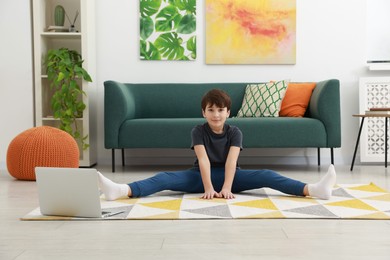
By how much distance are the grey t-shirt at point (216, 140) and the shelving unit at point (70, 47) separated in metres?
1.94

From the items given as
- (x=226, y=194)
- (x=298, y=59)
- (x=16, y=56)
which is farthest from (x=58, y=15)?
(x=226, y=194)

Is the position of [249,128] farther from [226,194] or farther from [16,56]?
[16,56]

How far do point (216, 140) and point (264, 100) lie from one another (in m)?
1.70

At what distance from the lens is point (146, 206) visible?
2.54m

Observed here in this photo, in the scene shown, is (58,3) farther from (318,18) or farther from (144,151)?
(318,18)

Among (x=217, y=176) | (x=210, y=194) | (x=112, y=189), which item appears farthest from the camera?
(x=217, y=176)

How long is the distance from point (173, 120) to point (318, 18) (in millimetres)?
1621

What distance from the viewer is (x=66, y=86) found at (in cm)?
451

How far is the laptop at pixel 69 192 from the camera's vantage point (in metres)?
2.18

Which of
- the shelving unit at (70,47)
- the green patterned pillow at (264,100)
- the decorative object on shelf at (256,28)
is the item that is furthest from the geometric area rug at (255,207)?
the decorative object on shelf at (256,28)

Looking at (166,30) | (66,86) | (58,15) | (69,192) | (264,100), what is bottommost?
(69,192)

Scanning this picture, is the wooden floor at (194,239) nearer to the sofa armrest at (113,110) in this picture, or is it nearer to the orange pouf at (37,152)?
the orange pouf at (37,152)

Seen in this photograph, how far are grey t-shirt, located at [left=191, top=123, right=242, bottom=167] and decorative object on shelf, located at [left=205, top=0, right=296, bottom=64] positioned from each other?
6.93 ft

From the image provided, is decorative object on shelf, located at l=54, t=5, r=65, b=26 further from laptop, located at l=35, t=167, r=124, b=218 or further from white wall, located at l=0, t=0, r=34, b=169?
laptop, located at l=35, t=167, r=124, b=218
